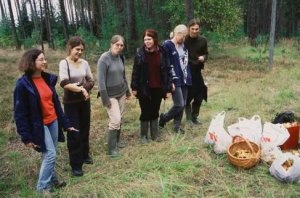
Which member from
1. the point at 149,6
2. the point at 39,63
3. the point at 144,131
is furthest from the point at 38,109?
the point at 149,6

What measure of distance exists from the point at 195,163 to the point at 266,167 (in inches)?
39.0

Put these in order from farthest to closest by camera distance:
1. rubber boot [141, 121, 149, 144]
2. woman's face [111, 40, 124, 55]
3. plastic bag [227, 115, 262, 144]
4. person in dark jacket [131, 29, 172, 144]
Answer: rubber boot [141, 121, 149, 144]
person in dark jacket [131, 29, 172, 144]
plastic bag [227, 115, 262, 144]
woman's face [111, 40, 124, 55]

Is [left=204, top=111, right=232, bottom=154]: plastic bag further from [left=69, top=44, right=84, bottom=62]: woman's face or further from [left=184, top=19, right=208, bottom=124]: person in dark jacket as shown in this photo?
[left=69, top=44, right=84, bottom=62]: woman's face

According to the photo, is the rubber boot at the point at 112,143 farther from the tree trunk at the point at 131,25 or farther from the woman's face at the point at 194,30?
the tree trunk at the point at 131,25

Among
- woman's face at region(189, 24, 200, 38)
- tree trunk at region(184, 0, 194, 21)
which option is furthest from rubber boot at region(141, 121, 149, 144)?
tree trunk at region(184, 0, 194, 21)

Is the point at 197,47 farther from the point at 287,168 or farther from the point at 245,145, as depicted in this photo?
the point at 287,168

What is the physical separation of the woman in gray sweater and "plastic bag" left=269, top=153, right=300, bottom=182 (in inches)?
92.7

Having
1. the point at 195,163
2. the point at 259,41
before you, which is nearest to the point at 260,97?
the point at 195,163

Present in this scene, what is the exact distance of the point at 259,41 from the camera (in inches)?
846

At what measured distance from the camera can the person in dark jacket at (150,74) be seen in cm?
574

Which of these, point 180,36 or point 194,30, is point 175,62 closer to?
point 180,36

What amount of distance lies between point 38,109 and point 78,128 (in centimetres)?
103

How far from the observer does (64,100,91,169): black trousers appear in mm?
5047

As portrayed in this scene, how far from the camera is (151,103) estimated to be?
6098 millimetres
